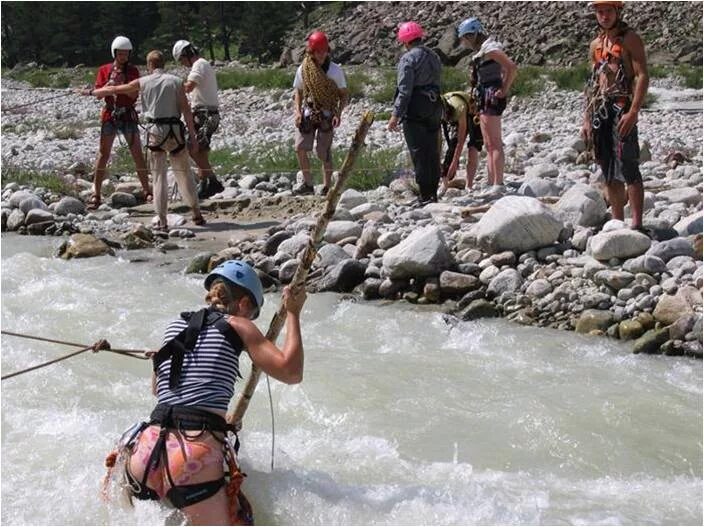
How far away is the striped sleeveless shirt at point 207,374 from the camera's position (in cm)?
395

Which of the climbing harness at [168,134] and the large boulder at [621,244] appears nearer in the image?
the large boulder at [621,244]

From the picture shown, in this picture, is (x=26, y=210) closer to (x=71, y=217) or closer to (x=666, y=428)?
(x=71, y=217)

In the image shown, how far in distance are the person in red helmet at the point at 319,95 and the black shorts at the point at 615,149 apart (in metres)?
3.61

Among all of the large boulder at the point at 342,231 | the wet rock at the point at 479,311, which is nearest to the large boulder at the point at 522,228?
the wet rock at the point at 479,311

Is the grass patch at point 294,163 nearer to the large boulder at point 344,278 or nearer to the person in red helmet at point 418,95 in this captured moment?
the person in red helmet at point 418,95

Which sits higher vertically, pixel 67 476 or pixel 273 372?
pixel 273 372

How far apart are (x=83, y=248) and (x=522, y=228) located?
4135mm

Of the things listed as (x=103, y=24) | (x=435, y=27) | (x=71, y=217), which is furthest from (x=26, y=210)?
(x=103, y=24)

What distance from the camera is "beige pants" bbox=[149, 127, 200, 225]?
9867 millimetres

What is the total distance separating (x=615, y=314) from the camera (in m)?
7.04

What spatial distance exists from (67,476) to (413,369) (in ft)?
8.09

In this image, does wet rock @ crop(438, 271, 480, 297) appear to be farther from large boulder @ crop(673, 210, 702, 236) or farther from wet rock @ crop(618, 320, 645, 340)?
large boulder @ crop(673, 210, 702, 236)

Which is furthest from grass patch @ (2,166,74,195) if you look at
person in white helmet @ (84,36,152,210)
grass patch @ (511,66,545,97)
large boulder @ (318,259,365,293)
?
grass patch @ (511,66,545,97)

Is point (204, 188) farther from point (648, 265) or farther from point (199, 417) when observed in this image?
point (199, 417)
